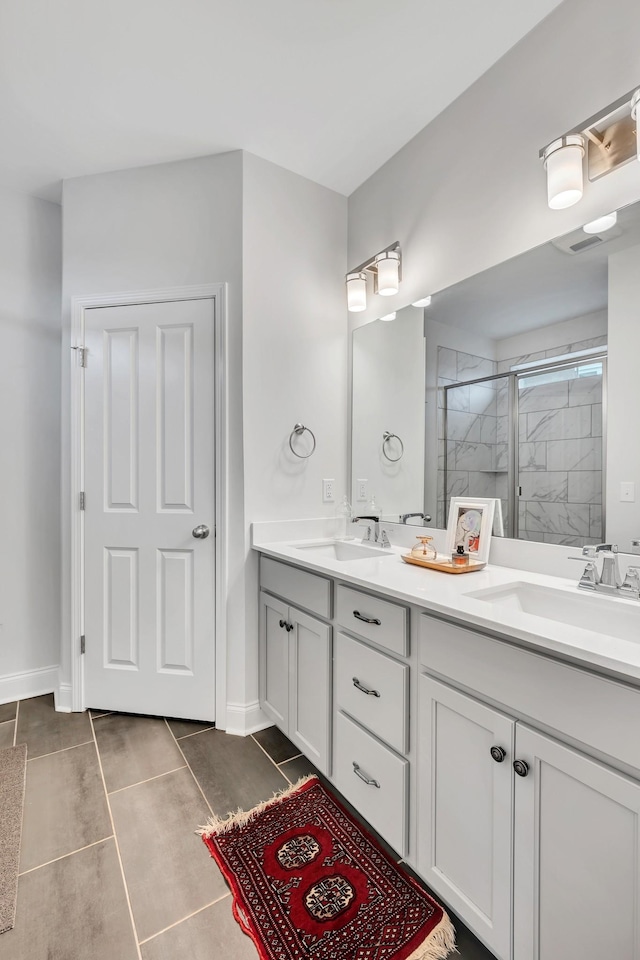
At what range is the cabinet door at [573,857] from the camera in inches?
31.8

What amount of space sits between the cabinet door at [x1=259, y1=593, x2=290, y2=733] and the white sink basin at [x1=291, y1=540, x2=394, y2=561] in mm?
A: 294

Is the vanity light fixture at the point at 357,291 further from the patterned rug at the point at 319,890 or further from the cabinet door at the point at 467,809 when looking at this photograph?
the patterned rug at the point at 319,890

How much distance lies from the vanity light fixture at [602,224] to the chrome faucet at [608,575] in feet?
3.04

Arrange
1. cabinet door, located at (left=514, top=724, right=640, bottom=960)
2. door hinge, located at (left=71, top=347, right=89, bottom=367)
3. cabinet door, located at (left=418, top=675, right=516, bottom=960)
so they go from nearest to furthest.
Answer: cabinet door, located at (left=514, top=724, right=640, bottom=960) → cabinet door, located at (left=418, top=675, right=516, bottom=960) → door hinge, located at (left=71, top=347, right=89, bottom=367)

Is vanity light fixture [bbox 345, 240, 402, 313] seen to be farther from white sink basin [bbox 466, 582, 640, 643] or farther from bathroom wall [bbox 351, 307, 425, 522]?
white sink basin [bbox 466, 582, 640, 643]

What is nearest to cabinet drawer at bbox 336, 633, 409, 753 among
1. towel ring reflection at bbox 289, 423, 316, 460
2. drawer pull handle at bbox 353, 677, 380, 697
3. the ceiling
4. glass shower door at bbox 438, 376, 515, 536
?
drawer pull handle at bbox 353, 677, 380, 697

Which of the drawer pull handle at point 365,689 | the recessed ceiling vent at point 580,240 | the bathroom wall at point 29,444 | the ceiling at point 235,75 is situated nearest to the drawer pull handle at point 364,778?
the drawer pull handle at point 365,689

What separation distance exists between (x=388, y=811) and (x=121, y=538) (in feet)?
5.33

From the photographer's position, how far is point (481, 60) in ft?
5.46

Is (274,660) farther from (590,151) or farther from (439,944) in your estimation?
(590,151)

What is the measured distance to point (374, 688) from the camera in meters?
1.43

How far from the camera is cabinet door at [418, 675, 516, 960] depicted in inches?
40.3

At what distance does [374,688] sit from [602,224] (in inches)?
61.1

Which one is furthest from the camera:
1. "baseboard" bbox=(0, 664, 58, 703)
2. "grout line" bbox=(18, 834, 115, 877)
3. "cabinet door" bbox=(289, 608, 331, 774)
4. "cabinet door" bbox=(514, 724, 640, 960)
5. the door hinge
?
"baseboard" bbox=(0, 664, 58, 703)
